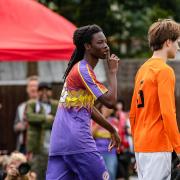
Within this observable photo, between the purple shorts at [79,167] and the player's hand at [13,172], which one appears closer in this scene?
the purple shorts at [79,167]

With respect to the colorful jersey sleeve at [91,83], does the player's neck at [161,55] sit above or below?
above

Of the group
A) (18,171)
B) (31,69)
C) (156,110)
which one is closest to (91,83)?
(156,110)

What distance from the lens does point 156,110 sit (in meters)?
7.60

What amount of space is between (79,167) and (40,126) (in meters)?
5.30

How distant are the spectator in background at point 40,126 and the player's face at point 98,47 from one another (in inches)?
203

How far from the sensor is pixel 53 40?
12469 mm

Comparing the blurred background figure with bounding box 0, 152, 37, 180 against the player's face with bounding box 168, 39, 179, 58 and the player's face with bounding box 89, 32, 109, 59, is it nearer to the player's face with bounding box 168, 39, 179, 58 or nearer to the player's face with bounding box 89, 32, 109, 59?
the player's face with bounding box 89, 32, 109, 59

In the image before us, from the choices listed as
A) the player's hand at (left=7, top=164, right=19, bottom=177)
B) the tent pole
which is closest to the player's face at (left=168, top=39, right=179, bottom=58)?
the player's hand at (left=7, top=164, right=19, bottom=177)

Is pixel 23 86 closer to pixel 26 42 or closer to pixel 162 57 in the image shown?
pixel 26 42

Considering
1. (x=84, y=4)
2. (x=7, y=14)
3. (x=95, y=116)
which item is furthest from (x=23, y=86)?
(x=95, y=116)

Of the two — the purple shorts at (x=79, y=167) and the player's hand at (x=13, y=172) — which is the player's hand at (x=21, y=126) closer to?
the player's hand at (x=13, y=172)

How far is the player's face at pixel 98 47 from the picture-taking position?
25.6ft

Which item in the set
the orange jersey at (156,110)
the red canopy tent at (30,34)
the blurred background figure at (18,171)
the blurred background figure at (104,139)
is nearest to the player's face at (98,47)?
the orange jersey at (156,110)

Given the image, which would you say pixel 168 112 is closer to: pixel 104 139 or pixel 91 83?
pixel 91 83
